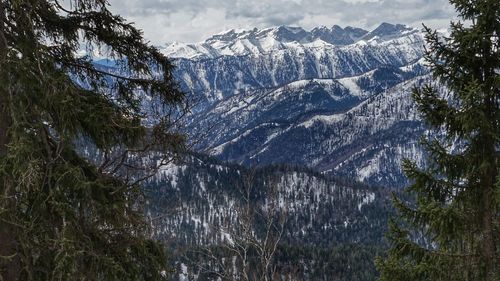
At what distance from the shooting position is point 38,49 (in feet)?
22.9

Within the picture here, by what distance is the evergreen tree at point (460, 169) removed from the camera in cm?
1066

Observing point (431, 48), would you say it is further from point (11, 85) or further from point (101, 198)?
point (11, 85)

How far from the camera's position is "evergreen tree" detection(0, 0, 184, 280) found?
21.8 ft

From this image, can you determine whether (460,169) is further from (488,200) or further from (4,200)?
(4,200)

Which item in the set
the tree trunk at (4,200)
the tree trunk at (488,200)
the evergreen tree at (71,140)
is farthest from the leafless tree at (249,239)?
the tree trunk at (4,200)

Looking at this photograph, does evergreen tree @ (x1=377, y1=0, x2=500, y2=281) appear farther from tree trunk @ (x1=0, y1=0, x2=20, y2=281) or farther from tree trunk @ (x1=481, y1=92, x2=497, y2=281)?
tree trunk @ (x1=0, y1=0, x2=20, y2=281)

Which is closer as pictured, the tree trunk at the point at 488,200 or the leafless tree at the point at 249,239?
the tree trunk at the point at 488,200

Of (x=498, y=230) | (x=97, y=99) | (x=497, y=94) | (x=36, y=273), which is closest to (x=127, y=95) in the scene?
(x=97, y=99)

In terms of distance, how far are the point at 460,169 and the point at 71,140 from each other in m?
8.56

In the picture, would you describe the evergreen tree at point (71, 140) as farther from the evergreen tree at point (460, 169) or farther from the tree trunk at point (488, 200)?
the tree trunk at point (488, 200)

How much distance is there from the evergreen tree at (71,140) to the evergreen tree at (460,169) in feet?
19.5

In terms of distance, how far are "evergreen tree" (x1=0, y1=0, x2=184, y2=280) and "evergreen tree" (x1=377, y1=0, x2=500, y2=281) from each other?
19.5ft

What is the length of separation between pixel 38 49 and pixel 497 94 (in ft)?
31.0

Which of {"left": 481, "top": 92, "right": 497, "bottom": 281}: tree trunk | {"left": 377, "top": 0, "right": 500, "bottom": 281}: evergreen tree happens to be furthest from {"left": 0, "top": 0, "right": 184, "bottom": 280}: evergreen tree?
{"left": 481, "top": 92, "right": 497, "bottom": 281}: tree trunk
